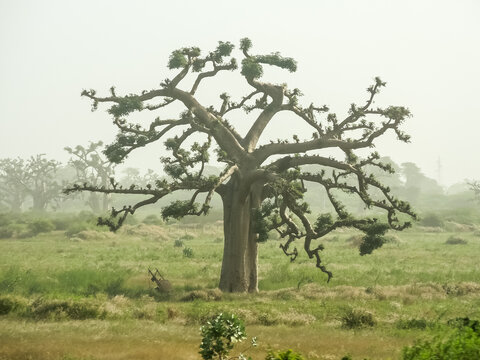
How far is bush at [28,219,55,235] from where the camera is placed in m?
59.6

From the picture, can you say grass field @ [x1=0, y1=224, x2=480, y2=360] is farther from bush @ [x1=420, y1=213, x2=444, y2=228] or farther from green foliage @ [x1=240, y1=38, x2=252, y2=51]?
bush @ [x1=420, y1=213, x2=444, y2=228]

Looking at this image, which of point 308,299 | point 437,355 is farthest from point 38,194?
point 437,355

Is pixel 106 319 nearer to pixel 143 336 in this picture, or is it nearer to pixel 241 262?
pixel 143 336

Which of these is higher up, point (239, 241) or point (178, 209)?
point (178, 209)

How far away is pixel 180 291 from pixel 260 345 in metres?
10.3

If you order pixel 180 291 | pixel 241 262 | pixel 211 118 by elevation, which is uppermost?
pixel 211 118

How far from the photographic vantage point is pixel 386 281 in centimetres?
2623

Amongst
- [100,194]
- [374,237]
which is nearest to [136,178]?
[100,194]

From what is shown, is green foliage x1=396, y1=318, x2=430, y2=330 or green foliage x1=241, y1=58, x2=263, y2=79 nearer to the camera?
green foliage x1=396, y1=318, x2=430, y2=330

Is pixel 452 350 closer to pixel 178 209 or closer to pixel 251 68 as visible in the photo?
pixel 178 209

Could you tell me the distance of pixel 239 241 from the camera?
23141 millimetres

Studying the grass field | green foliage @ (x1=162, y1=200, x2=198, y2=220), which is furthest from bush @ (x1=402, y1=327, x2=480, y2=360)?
green foliage @ (x1=162, y1=200, x2=198, y2=220)

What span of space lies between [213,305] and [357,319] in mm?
5477

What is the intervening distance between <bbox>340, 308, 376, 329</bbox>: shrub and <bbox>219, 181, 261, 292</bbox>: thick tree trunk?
7.53 meters
